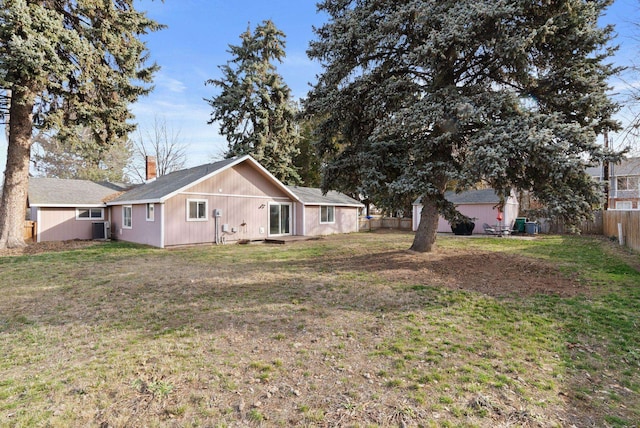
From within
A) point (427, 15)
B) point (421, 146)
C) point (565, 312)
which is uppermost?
point (427, 15)

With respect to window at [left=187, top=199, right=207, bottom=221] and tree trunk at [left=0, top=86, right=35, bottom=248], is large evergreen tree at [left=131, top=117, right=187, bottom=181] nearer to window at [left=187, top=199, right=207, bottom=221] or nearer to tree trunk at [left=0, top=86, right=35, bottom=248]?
tree trunk at [left=0, top=86, right=35, bottom=248]

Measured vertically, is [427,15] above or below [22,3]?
below

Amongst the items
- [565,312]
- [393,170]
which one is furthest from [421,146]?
[565,312]

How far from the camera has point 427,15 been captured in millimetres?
8484

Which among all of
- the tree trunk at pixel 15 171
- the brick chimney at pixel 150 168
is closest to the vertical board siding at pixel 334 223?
the brick chimney at pixel 150 168

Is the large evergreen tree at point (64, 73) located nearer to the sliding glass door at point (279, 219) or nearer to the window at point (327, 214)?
the sliding glass door at point (279, 219)

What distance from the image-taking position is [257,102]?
89.5 ft

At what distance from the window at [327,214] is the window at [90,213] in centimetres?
1284

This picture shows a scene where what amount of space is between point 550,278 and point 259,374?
7848 mm

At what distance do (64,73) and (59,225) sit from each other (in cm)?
857

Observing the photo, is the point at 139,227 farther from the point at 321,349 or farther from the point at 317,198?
the point at 321,349

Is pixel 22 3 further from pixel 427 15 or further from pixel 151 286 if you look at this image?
pixel 427 15

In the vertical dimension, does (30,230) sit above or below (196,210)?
below

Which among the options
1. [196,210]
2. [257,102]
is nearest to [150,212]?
[196,210]
